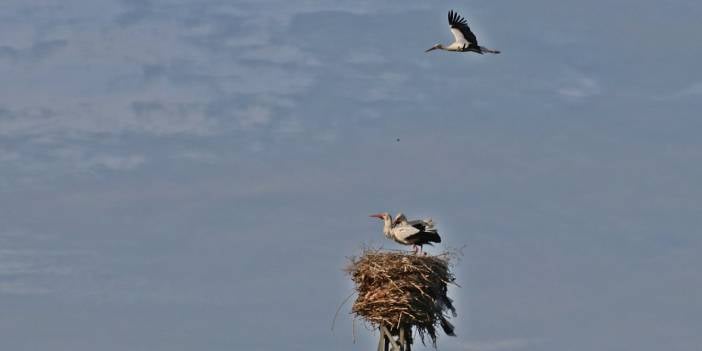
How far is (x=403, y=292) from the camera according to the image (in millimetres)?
26734

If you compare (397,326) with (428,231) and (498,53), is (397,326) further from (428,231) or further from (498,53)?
(498,53)

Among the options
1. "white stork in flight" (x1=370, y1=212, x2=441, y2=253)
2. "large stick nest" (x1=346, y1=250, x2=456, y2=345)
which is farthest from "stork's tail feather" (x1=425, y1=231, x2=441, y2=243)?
"large stick nest" (x1=346, y1=250, x2=456, y2=345)

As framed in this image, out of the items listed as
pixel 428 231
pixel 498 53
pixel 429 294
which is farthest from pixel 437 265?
pixel 498 53

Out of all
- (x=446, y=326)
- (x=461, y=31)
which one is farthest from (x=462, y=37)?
(x=446, y=326)

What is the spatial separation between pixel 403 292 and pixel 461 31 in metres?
10.9

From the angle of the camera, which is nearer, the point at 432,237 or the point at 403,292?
the point at 403,292

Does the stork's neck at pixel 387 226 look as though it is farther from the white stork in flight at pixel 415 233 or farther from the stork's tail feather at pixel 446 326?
the stork's tail feather at pixel 446 326

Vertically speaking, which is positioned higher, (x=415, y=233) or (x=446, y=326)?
(x=415, y=233)

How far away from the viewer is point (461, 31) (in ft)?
117

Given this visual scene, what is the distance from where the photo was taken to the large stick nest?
26.7m

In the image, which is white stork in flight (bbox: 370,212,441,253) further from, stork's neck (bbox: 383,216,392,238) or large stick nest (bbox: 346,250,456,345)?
large stick nest (bbox: 346,250,456,345)

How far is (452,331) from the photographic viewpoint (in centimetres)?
2709

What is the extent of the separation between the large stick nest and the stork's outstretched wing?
983 centimetres

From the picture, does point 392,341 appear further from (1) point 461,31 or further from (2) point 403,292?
(1) point 461,31
